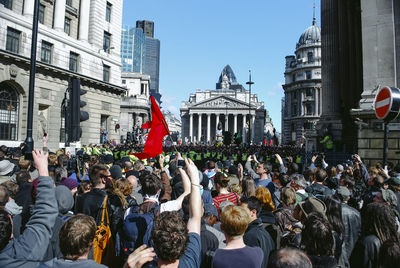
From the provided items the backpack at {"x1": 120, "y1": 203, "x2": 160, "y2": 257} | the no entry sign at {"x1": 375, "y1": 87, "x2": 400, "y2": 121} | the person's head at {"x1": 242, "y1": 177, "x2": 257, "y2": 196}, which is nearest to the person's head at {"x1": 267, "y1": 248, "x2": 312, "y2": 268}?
the backpack at {"x1": 120, "y1": 203, "x2": 160, "y2": 257}

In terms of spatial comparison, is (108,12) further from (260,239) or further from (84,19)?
(260,239)

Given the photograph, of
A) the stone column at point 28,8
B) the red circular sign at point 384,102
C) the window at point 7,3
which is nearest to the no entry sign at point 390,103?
the red circular sign at point 384,102

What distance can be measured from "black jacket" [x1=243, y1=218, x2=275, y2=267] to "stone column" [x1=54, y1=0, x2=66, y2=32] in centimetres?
2300

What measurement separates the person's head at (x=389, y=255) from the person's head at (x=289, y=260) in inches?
44.6

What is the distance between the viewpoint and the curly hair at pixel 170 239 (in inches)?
91.6

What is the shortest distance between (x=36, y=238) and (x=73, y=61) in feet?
77.1

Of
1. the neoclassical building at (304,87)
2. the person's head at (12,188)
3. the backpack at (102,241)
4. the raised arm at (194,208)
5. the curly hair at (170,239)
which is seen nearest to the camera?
the curly hair at (170,239)

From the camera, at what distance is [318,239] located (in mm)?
2801

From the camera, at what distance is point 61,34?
22.2 meters

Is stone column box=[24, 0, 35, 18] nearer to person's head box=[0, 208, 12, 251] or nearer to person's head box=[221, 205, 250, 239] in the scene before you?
person's head box=[0, 208, 12, 251]

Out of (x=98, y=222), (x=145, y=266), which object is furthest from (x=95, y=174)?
(x=145, y=266)

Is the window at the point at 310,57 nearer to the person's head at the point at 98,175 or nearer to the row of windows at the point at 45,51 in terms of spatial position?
the row of windows at the point at 45,51

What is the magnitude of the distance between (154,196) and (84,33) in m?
23.4

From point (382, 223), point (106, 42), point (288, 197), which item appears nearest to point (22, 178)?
point (288, 197)
